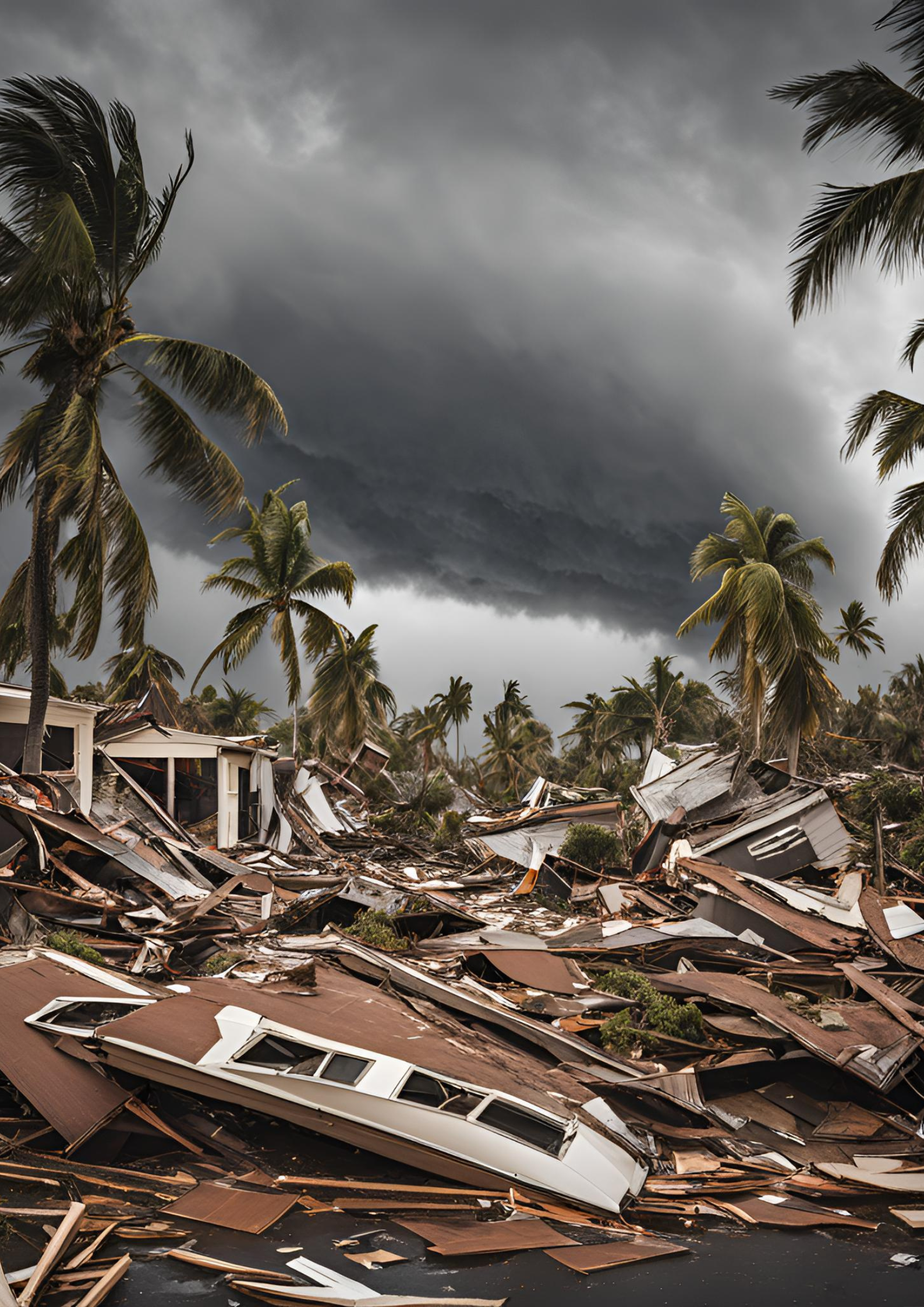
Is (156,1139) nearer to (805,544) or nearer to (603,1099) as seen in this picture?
(603,1099)

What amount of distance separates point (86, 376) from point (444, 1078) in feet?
39.7

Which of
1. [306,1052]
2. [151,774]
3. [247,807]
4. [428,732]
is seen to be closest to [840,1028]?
[306,1052]

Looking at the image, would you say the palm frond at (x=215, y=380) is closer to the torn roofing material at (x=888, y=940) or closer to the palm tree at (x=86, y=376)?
the palm tree at (x=86, y=376)

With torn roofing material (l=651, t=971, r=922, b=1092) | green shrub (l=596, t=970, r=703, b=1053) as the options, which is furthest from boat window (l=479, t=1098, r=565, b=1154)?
torn roofing material (l=651, t=971, r=922, b=1092)

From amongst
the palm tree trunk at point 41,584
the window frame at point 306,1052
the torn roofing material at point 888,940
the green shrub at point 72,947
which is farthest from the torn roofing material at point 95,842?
the torn roofing material at point 888,940

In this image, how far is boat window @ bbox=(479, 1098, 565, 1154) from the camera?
5105mm

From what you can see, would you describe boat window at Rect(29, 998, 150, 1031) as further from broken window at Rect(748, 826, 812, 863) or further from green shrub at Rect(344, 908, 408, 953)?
broken window at Rect(748, 826, 812, 863)

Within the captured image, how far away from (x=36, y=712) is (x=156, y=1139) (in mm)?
9100

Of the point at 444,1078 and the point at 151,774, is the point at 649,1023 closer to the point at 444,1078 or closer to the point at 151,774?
the point at 444,1078

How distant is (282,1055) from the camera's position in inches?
220

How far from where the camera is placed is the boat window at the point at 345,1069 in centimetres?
530

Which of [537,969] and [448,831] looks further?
[448,831]

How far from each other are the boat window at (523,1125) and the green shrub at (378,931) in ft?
16.8

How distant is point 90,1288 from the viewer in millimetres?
3895
